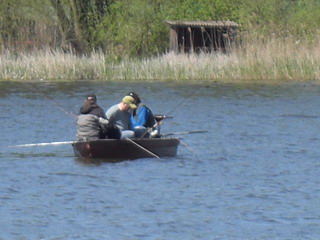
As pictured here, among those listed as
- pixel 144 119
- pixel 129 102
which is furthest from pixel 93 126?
pixel 144 119

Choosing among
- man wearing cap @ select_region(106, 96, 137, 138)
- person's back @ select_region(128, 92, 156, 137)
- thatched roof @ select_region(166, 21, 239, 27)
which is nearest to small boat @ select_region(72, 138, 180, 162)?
man wearing cap @ select_region(106, 96, 137, 138)

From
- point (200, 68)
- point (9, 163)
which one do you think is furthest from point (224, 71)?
point (9, 163)

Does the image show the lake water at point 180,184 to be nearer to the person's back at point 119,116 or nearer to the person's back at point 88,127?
the person's back at point 88,127

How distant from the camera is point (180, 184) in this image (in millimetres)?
18906

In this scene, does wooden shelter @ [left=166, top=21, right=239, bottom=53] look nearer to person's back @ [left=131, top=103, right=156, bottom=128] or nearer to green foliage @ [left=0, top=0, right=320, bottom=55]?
green foliage @ [left=0, top=0, right=320, bottom=55]

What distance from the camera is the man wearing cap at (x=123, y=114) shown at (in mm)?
21078

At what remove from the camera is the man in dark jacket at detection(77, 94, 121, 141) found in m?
20.5

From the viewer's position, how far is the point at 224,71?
136ft

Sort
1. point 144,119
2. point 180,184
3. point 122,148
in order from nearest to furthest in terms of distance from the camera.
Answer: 1. point 180,184
2. point 122,148
3. point 144,119

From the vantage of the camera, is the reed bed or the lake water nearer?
the lake water

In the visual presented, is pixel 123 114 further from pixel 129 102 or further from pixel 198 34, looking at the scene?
pixel 198 34

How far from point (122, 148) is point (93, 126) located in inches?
27.8

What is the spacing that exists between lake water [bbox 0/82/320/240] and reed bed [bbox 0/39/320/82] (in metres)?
8.59

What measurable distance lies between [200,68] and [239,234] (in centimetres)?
2700
